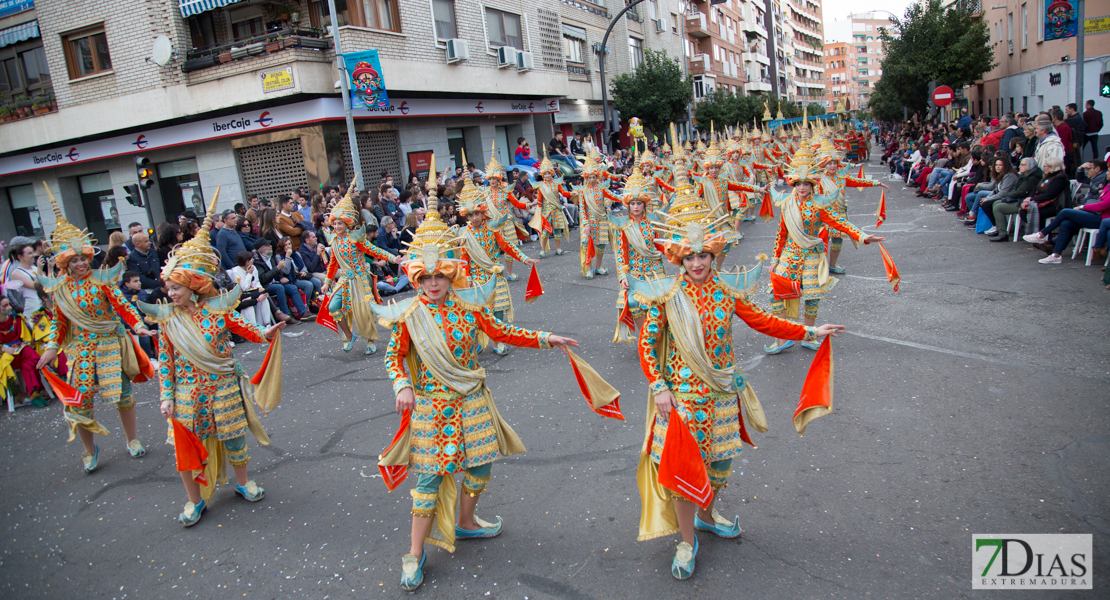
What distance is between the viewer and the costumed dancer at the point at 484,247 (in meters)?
8.12

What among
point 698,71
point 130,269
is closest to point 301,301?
point 130,269

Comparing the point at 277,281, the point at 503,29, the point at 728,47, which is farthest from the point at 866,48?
the point at 277,281

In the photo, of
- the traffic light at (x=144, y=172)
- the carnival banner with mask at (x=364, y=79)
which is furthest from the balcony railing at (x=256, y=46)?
the traffic light at (x=144, y=172)

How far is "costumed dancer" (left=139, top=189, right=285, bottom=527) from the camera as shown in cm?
467

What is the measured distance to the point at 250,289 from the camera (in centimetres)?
1063

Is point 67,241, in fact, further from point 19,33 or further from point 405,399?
point 19,33

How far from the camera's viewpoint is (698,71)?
166ft

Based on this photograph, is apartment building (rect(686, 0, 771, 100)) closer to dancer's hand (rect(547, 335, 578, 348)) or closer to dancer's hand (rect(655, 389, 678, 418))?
dancer's hand (rect(547, 335, 578, 348))

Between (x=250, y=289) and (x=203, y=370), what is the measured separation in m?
6.35

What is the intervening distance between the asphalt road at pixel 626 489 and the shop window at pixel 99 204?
58.0ft

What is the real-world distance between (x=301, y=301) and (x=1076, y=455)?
10.2m

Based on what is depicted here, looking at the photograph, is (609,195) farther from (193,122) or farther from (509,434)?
(193,122)

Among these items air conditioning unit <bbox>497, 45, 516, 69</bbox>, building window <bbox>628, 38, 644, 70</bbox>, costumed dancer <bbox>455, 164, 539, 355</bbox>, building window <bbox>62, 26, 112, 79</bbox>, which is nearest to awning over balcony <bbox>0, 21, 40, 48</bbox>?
building window <bbox>62, 26, 112, 79</bbox>

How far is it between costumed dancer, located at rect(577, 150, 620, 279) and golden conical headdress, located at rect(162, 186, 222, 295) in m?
7.10
